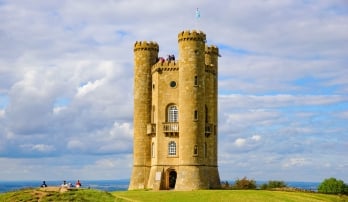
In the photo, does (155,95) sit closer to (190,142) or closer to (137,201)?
(190,142)

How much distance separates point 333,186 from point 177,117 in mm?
22385

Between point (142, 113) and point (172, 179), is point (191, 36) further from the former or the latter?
point (172, 179)

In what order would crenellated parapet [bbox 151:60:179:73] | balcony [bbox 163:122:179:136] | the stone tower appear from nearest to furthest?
the stone tower < balcony [bbox 163:122:179:136] < crenellated parapet [bbox 151:60:179:73]

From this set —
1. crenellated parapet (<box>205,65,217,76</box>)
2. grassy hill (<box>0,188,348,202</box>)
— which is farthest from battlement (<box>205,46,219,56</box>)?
grassy hill (<box>0,188,348,202</box>)

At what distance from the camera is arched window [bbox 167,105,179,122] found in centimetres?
6662

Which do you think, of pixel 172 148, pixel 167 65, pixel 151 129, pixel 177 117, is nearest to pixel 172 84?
pixel 167 65

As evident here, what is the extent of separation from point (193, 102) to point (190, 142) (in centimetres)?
434

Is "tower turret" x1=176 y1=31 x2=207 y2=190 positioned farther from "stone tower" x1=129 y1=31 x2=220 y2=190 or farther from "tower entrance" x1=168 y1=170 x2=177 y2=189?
"tower entrance" x1=168 y1=170 x2=177 y2=189

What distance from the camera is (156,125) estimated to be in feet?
Answer: 221

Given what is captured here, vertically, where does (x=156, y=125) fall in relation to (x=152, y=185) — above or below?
above

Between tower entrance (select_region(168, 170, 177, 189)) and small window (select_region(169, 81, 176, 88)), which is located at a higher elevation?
small window (select_region(169, 81, 176, 88))

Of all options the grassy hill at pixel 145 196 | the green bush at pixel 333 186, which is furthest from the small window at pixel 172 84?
the green bush at pixel 333 186

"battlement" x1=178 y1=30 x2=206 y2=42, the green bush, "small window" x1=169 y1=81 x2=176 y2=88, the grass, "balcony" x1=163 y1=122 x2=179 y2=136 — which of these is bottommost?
the grass

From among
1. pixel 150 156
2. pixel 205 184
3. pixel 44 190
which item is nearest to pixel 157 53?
pixel 150 156
